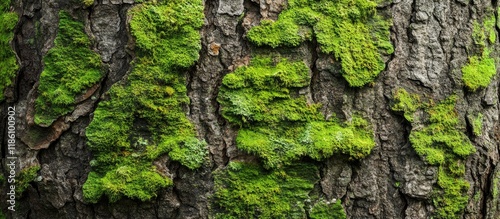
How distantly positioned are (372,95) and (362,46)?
20 cm

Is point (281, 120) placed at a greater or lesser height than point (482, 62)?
Answer: lesser

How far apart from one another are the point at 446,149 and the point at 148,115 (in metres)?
1.18

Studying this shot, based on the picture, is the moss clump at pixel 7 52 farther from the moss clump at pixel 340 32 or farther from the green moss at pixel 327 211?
the green moss at pixel 327 211

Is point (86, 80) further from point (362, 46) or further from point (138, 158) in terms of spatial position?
point (362, 46)

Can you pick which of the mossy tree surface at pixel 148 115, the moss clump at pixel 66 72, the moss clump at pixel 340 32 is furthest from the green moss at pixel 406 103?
the moss clump at pixel 66 72

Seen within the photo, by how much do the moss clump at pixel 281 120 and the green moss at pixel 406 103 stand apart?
0.17 m

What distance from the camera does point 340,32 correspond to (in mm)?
1786

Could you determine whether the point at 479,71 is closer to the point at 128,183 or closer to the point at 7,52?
the point at 128,183

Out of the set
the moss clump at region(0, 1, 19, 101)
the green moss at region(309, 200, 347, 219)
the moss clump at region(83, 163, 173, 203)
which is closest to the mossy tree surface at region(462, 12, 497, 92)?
the green moss at region(309, 200, 347, 219)

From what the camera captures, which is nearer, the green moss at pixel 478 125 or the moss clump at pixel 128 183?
the moss clump at pixel 128 183

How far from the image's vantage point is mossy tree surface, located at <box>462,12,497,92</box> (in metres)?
1.84

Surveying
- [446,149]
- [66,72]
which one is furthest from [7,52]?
[446,149]

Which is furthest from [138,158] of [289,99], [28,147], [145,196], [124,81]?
[289,99]

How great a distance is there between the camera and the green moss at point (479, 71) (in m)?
1.84
